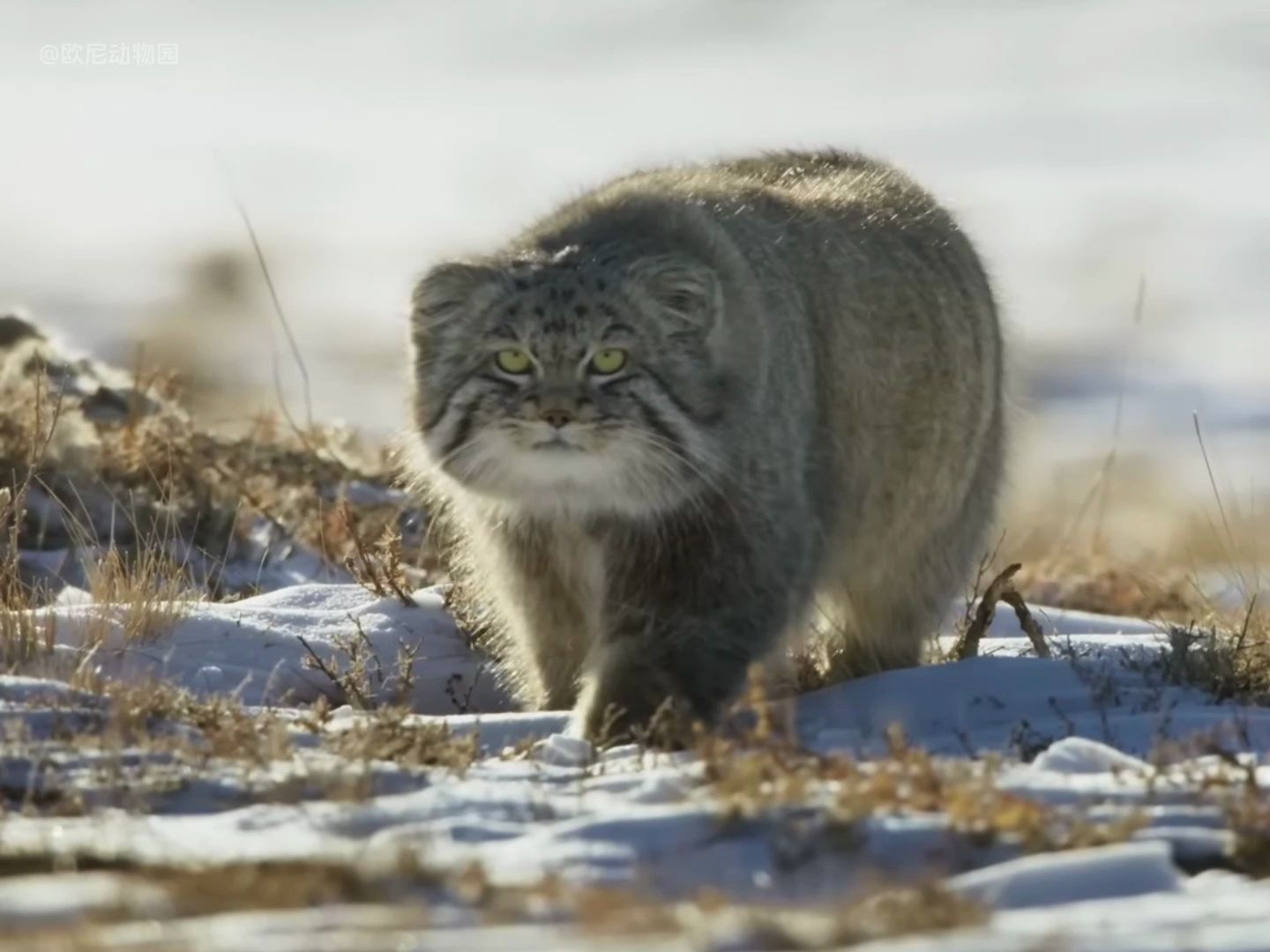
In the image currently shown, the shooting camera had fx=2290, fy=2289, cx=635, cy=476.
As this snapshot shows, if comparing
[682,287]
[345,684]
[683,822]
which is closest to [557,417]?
[682,287]

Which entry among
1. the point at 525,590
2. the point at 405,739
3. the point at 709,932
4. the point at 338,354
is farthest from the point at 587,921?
the point at 338,354

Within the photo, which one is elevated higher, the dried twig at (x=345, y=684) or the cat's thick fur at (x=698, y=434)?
the cat's thick fur at (x=698, y=434)

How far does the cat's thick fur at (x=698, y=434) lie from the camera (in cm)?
693

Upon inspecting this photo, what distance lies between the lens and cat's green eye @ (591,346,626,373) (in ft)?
22.8

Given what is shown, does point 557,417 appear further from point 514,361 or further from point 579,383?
point 514,361

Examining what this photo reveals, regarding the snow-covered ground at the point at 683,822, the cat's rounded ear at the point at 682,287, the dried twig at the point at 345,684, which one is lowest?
the snow-covered ground at the point at 683,822

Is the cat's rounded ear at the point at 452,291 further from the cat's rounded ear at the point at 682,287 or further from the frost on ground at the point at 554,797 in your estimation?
the frost on ground at the point at 554,797

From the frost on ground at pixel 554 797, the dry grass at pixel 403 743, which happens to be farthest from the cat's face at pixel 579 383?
the dry grass at pixel 403 743

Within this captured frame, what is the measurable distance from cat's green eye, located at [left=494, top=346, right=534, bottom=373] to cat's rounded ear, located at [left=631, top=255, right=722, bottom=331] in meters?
0.44

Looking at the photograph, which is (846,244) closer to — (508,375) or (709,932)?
(508,375)

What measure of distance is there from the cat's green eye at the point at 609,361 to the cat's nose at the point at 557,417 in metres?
0.21

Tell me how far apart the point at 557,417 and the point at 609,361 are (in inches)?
11.3

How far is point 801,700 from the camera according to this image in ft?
22.9

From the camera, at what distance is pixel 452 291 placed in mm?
7258
